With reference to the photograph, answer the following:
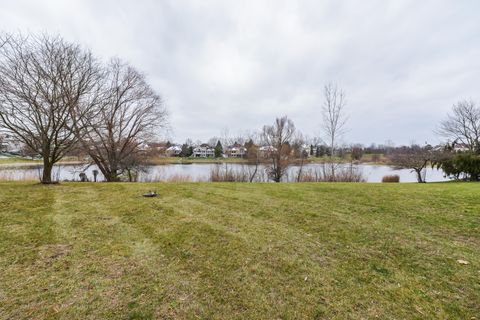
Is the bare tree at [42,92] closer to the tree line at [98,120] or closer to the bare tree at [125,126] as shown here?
the tree line at [98,120]

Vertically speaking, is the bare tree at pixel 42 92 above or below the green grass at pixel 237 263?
above

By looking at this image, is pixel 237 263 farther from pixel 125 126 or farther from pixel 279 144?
pixel 279 144

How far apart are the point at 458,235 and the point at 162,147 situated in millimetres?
14974

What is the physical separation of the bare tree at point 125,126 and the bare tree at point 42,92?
453 centimetres

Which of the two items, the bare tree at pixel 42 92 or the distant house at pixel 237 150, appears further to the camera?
the distant house at pixel 237 150

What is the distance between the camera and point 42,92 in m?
6.29

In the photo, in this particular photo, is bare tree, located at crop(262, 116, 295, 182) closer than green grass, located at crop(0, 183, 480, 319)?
No

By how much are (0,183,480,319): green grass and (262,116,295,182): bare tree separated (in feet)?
43.9

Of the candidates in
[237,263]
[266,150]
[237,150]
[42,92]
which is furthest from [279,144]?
[237,263]

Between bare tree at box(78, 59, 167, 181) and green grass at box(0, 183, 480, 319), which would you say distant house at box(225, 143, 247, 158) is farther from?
green grass at box(0, 183, 480, 319)

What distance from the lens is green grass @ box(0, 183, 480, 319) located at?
5.37 feet

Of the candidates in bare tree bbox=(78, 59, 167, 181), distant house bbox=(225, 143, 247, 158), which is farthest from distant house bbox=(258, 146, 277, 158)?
bare tree bbox=(78, 59, 167, 181)

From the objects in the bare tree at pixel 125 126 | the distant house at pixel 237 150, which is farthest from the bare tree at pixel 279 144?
the bare tree at pixel 125 126

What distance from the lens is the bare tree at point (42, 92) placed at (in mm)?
6211
